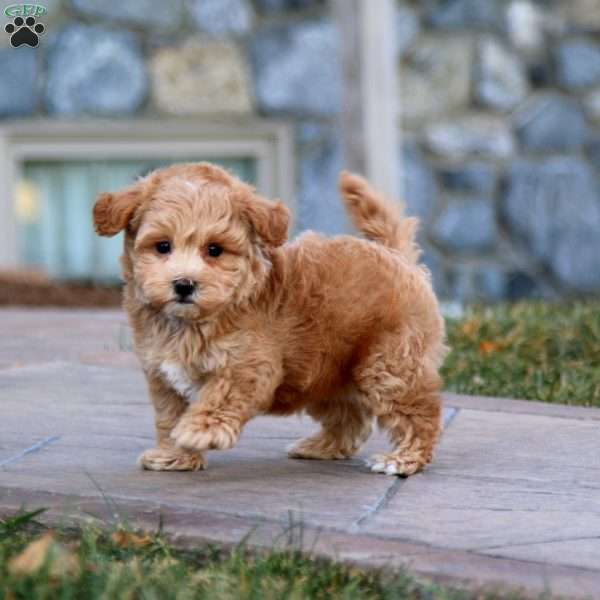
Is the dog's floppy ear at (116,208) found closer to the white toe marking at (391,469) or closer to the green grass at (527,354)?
the white toe marking at (391,469)

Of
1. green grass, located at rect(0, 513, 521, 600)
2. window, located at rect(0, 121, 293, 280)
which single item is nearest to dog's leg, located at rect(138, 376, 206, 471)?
green grass, located at rect(0, 513, 521, 600)

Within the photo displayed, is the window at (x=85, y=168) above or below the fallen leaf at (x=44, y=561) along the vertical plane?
above

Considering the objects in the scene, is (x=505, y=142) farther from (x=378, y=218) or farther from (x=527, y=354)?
(x=378, y=218)

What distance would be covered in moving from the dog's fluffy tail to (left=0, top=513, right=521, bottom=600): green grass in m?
1.58

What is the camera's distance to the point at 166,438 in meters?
4.27

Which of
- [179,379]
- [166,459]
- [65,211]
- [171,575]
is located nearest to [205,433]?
[179,379]

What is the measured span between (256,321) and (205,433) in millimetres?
396

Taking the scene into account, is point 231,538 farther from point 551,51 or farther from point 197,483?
point 551,51

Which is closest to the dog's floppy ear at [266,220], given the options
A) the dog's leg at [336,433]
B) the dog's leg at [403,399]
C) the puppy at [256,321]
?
the puppy at [256,321]

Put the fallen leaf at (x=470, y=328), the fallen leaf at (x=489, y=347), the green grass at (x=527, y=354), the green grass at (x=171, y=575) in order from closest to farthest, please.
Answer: the green grass at (x=171, y=575) → the green grass at (x=527, y=354) → the fallen leaf at (x=489, y=347) → the fallen leaf at (x=470, y=328)

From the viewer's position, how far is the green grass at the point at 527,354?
5.90 meters

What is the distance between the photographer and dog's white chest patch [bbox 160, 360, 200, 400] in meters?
4.02

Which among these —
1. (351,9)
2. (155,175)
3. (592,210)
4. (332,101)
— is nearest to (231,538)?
(155,175)

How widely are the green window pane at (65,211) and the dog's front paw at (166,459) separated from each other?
5.91m
